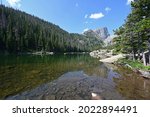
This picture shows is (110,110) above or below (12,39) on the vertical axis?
below

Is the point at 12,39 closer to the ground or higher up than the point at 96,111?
higher up

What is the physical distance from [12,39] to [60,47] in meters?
46.9

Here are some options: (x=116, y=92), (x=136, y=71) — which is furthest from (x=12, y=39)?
(x=116, y=92)

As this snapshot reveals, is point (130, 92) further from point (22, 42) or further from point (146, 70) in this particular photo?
point (22, 42)

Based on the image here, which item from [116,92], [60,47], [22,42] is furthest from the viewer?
[60,47]

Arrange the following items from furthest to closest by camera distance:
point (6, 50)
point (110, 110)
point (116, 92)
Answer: point (6, 50), point (116, 92), point (110, 110)

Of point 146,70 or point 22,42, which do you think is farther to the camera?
point 22,42

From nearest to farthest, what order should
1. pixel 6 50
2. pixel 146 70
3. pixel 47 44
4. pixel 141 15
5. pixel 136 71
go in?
1. pixel 146 70
2. pixel 141 15
3. pixel 136 71
4. pixel 6 50
5. pixel 47 44

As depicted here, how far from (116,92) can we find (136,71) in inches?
534

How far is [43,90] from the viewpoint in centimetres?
1953

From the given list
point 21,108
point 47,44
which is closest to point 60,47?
point 47,44

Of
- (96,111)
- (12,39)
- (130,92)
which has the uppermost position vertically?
(12,39)

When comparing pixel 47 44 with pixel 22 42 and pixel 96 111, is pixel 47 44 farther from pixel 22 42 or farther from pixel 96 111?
pixel 96 111

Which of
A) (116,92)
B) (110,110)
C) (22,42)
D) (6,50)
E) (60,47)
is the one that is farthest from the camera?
(60,47)
